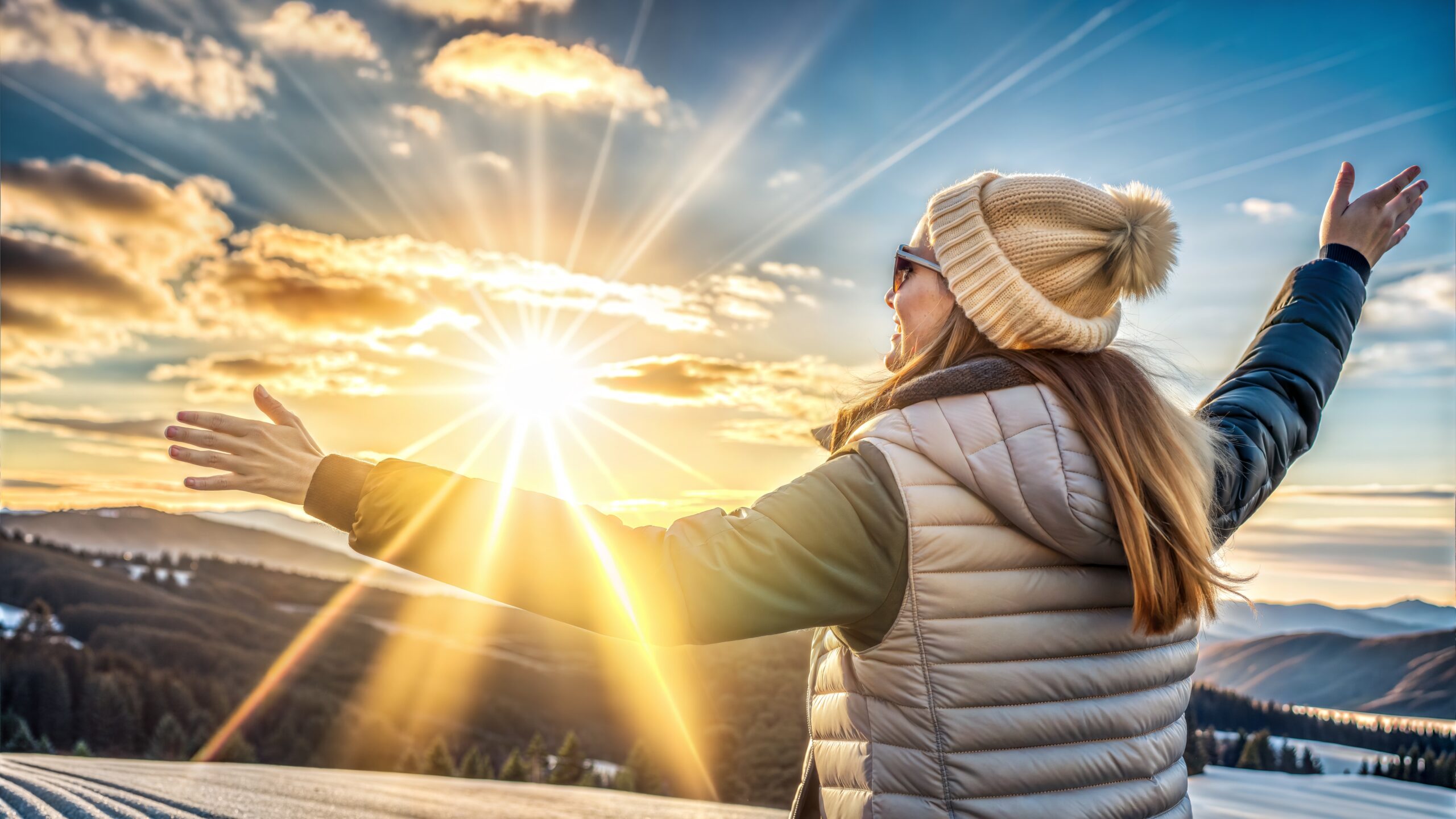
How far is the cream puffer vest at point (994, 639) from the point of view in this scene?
3.49 ft

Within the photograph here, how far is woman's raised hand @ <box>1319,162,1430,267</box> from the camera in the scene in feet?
6.39

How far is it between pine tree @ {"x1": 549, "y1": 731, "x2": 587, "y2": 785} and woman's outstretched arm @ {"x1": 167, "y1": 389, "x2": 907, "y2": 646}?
5.97 metres

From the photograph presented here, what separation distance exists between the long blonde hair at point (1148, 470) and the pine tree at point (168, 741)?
13244 millimetres

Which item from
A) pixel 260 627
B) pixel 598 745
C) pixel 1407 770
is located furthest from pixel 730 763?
pixel 260 627

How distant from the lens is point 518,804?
3.59 metres

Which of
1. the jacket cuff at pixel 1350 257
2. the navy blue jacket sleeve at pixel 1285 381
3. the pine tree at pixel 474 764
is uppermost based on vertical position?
the jacket cuff at pixel 1350 257

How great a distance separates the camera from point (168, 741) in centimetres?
1187

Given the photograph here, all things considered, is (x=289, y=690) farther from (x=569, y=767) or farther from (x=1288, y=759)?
(x=1288, y=759)

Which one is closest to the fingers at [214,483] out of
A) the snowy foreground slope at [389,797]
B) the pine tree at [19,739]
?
the snowy foreground slope at [389,797]

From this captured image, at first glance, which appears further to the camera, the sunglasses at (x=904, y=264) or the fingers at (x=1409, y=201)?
the fingers at (x=1409, y=201)

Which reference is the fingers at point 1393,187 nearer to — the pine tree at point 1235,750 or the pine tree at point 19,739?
the pine tree at point 1235,750

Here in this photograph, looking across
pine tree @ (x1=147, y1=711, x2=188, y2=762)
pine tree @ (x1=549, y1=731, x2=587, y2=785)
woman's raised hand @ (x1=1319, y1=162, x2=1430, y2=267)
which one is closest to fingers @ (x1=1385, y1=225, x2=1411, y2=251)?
woman's raised hand @ (x1=1319, y1=162, x2=1430, y2=267)

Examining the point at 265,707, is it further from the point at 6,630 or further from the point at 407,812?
the point at 407,812

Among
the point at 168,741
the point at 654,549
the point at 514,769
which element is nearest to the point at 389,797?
the point at 654,549
